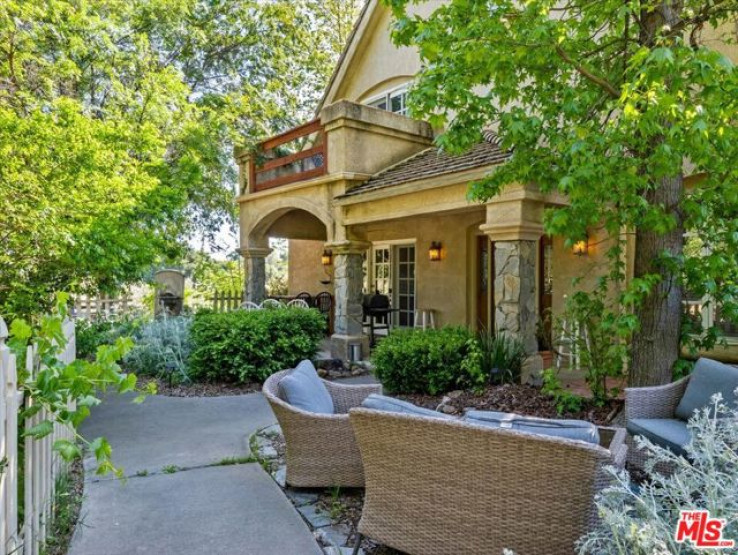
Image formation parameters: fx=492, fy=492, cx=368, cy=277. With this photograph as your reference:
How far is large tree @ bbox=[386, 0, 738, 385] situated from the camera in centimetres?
352

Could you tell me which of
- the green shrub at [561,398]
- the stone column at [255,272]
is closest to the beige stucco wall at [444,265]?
the stone column at [255,272]

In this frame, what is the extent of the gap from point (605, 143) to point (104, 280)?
17.4 ft

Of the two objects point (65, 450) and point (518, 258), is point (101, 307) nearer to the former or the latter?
point (518, 258)

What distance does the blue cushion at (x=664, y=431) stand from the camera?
3.26 metres

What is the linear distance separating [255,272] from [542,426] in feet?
30.1

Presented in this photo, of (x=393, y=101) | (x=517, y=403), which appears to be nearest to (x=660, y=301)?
(x=517, y=403)

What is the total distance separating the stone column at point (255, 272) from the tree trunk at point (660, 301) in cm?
784

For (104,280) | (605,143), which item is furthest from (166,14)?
(605,143)

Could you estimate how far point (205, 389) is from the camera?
256 inches

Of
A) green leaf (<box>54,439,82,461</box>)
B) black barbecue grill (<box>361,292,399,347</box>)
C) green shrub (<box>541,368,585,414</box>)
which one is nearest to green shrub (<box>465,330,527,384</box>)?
green shrub (<box>541,368,585,414</box>)

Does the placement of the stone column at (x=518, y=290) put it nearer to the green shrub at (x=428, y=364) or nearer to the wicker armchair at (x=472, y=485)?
the green shrub at (x=428, y=364)

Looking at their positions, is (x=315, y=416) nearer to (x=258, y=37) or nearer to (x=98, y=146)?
(x=98, y=146)

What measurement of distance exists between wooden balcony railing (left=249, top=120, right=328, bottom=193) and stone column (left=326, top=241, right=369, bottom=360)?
1.48 meters

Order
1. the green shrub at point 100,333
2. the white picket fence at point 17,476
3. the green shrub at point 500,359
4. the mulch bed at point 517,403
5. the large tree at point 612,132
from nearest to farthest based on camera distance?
1. the white picket fence at point 17,476
2. the large tree at point 612,132
3. the mulch bed at point 517,403
4. the green shrub at point 500,359
5. the green shrub at point 100,333
